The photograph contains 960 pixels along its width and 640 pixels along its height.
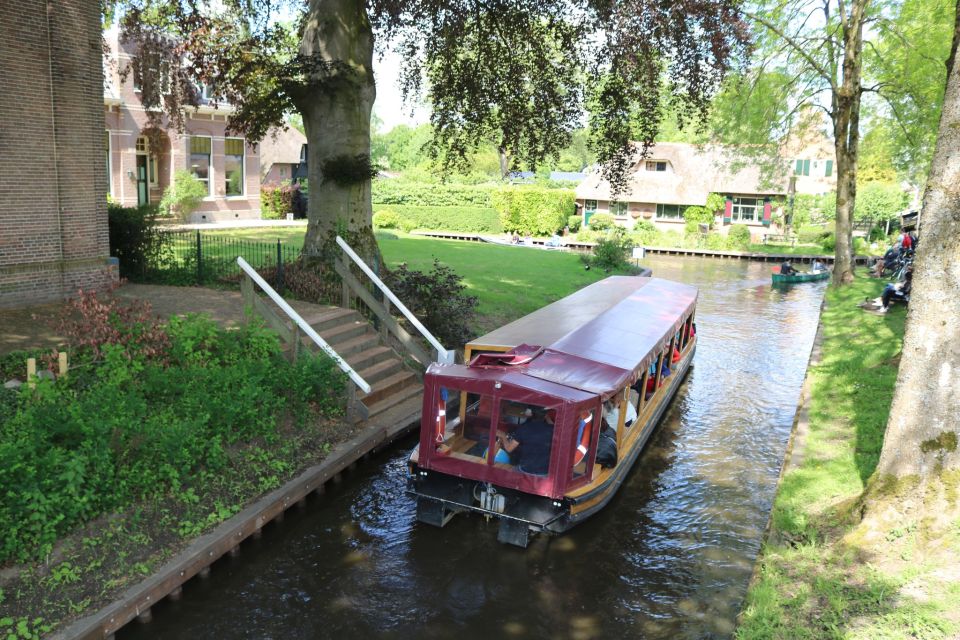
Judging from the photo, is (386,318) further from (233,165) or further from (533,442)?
(233,165)

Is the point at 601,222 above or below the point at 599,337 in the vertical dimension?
above

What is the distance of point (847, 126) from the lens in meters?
27.5

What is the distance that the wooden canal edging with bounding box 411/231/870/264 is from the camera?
44.6 meters

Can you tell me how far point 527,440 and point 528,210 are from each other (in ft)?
137

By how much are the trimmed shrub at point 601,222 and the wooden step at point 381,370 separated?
3760 centimetres

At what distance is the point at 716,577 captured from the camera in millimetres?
9367

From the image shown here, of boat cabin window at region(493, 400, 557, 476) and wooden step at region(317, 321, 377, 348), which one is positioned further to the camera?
wooden step at region(317, 321, 377, 348)

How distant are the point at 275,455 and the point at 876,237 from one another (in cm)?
5047

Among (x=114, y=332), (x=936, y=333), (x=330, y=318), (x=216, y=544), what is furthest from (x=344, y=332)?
(x=936, y=333)

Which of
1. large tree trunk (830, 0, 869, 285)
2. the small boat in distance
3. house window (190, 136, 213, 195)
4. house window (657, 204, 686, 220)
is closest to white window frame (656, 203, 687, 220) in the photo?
house window (657, 204, 686, 220)

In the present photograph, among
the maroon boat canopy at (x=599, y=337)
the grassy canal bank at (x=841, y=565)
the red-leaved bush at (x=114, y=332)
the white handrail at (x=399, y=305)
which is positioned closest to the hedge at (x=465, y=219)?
the maroon boat canopy at (x=599, y=337)

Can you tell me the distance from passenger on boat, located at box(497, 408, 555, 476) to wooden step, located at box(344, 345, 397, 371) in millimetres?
4892

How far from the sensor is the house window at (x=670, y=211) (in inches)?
2115

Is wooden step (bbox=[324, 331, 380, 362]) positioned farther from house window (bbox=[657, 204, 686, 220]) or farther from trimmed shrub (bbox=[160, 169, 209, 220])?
house window (bbox=[657, 204, 686, 220])
